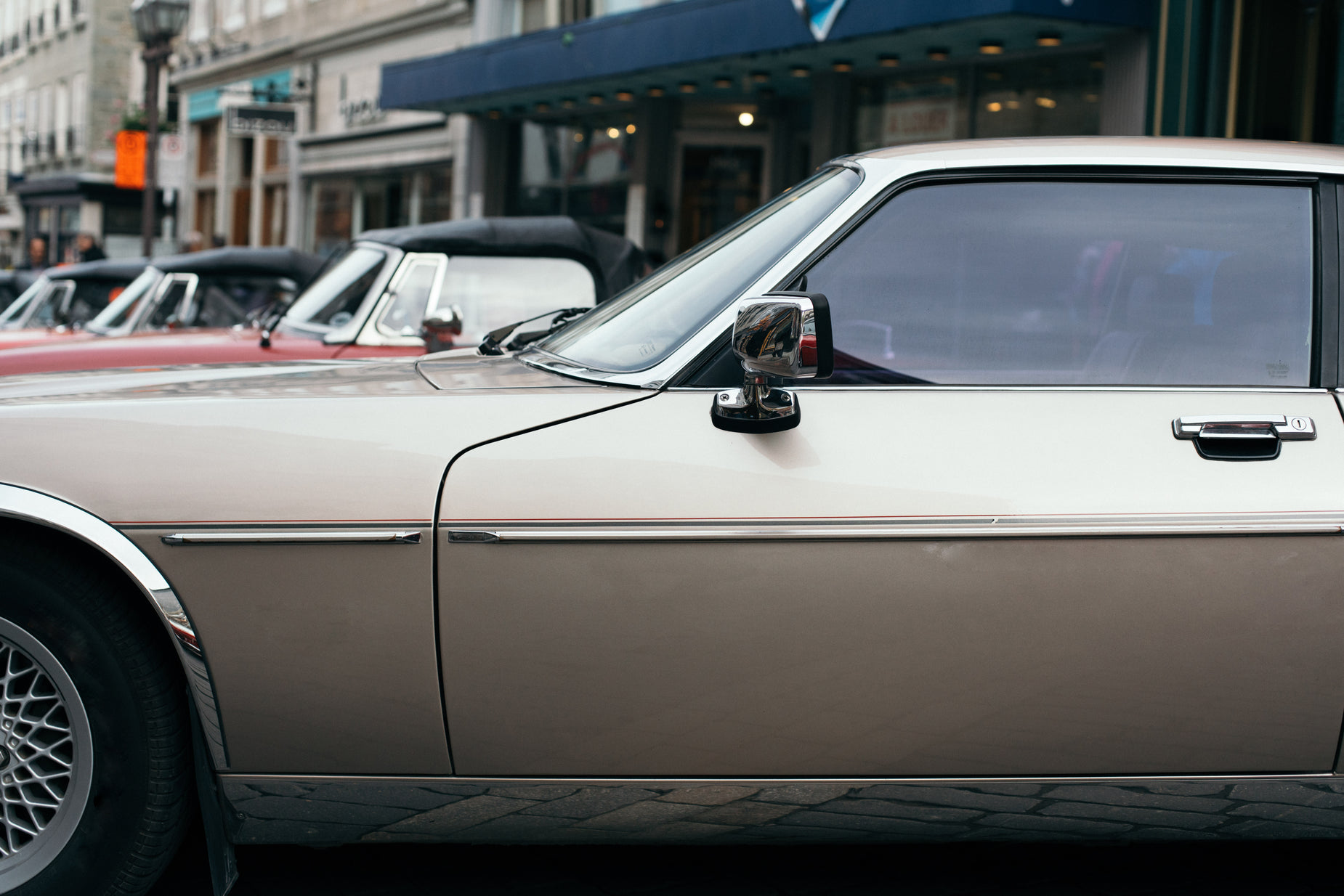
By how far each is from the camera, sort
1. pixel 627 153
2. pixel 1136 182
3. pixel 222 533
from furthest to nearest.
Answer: pixel 627 153, pixel 1136 182, pixel 222 533

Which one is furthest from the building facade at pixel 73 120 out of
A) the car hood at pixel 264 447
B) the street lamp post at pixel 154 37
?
the car hood at pixel 264 447

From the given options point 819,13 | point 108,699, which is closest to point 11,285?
point 819,13

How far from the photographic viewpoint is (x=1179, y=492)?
252cm

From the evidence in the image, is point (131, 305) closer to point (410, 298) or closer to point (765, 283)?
point (410, 298)

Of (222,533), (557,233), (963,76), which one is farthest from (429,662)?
(963,76)

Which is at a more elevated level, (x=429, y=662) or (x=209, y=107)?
(x=209, y=107)

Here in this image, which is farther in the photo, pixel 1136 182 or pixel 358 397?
pixel 1136 182

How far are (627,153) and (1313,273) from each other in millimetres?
15253

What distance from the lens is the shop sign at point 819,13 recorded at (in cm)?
1148

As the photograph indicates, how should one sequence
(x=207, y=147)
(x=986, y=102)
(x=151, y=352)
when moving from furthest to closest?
(x=207, y=147)
(x=986, y=102)
(x=151, y=352)

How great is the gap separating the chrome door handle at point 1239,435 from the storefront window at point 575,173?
601 inches

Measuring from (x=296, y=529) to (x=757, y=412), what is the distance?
0.89 meters

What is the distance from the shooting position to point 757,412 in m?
2.47

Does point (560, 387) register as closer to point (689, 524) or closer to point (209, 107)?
point (689, 524)
